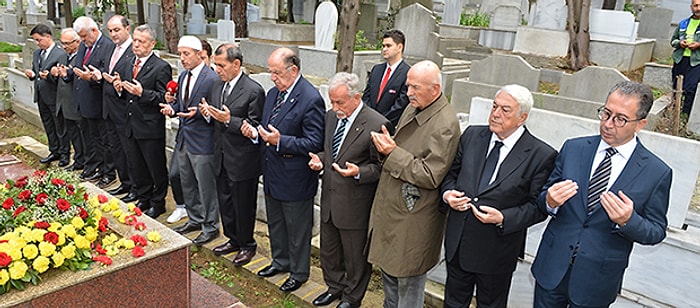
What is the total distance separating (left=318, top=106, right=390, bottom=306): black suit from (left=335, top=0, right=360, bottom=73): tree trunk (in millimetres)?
3943

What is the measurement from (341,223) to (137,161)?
2830 mm

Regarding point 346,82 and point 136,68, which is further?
point 136,68

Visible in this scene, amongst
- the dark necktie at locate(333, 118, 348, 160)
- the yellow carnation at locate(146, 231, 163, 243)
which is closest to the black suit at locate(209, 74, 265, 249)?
the dark necktie at locate(333, 118, 348, 160)

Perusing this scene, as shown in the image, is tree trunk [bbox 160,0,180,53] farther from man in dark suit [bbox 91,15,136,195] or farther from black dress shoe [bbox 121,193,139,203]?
black dress shoe [bbox 121,193,139,203]

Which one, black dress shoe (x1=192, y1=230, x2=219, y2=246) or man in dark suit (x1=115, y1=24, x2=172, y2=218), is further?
man in dark suit (x1=115, y1=24, x2=172, y2=218)

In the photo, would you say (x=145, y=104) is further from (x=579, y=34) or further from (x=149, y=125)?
(x=579, y=34)

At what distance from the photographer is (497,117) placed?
8.65ft

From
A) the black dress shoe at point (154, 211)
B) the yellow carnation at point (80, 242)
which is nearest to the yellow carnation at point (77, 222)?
the yellow carnation at point (80, 242)

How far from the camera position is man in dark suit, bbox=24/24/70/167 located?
20.6 ft

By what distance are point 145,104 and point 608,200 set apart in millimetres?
4144

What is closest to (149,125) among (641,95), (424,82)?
(424,82)

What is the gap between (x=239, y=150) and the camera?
3.99 metres

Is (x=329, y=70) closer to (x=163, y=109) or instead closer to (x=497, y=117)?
(x=163, y=109)

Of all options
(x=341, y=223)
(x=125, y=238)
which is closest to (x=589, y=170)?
(x=341, y=223)
